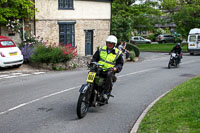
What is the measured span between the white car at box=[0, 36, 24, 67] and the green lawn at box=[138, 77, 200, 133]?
392 inches

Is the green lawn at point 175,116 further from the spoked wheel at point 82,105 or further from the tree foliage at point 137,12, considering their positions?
the tree foliage at point 137,12

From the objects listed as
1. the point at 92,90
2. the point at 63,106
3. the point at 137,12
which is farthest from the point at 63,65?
the point at 137,12

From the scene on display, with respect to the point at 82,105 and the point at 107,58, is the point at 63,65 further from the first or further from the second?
the point at 82,105

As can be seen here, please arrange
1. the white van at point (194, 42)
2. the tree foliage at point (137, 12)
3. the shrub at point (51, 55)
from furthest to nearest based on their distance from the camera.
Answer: the tree foliage at point (137, 12) → the white van at point (194, 42) → the shrub at point (51, 55)

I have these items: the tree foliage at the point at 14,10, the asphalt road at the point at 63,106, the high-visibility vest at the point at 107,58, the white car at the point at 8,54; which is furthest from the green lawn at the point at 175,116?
the tree foliage at the point at 14,10

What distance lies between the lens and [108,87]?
26.2ft

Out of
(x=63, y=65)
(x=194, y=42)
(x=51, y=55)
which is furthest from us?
(x=194, y=42)

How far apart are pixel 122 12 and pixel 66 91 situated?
35442 millimetres

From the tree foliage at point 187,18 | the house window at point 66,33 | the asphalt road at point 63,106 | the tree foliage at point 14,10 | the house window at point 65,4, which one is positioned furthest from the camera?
the tree foliage at point 187,18

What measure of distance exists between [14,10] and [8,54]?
5.57 metres

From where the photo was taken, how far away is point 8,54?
54.0 ft

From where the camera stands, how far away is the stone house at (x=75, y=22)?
2380 cm

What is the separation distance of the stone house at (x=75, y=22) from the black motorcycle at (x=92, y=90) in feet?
52.7

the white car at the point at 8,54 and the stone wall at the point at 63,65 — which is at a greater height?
the white car at the point at 8,54
